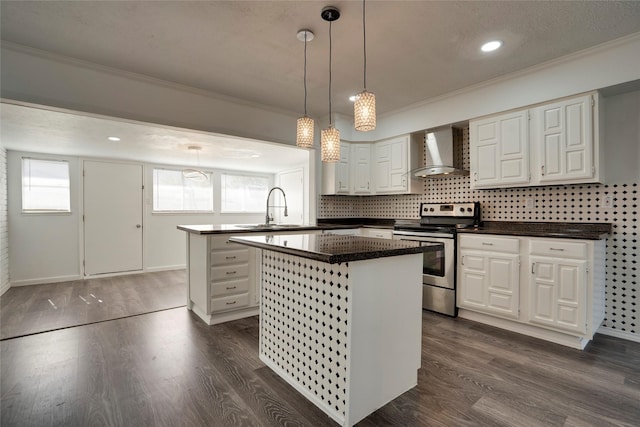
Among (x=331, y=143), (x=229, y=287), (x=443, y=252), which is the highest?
(x=331, y=143)

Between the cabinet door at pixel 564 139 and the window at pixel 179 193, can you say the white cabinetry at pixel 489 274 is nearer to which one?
the cabinet door at pixel 564 139

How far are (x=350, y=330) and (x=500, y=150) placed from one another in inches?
109

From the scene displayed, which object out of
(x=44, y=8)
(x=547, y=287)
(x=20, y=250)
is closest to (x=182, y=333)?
(x=44, y=8)

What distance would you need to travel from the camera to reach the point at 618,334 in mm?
2732

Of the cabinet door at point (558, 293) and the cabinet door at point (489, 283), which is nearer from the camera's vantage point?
the cabinet door at point (558, 293)

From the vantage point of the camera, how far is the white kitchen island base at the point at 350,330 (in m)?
1.55

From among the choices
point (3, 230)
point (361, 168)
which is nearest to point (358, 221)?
point (361, 168)

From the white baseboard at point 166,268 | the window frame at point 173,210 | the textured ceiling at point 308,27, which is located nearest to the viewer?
the textured ceiling at point 308,27

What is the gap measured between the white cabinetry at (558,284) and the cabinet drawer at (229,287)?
282 cm

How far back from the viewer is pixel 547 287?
267cm

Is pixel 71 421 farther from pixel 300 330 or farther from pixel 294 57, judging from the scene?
pixel 294 57

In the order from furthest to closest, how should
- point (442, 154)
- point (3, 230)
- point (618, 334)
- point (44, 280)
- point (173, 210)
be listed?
1. point (173, 210)
2. point (44, 280)
3. point (3, 230)
4. point (442, 154)
5. point (618, 334)

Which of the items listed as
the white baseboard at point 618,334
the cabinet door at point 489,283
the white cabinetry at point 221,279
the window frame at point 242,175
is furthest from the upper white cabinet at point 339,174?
the window frame at point 242,175

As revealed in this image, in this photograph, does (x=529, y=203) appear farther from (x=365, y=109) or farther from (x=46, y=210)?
(x=46, y=210)
